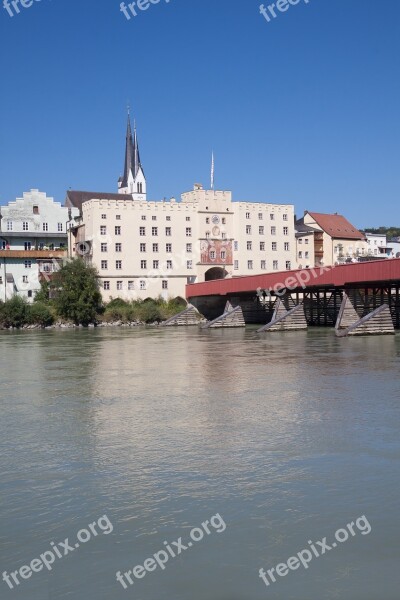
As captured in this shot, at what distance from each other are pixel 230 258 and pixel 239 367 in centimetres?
4698

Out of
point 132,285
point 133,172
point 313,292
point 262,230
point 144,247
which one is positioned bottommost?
point 313,292

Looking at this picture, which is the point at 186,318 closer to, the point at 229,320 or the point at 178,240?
the point at 229,320

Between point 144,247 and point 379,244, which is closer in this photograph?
point 144,247

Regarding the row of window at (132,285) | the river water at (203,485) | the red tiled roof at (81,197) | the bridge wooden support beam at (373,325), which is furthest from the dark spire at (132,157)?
the river water at (203,485)

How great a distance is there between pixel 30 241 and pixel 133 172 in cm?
4410

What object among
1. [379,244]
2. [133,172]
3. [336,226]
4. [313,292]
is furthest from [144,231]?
[379,244]

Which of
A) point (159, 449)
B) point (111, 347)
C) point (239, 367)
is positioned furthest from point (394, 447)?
point (111, 347)

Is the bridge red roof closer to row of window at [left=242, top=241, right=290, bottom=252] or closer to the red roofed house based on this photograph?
row of window at [left=242, top=241, right=290, bottom=252]

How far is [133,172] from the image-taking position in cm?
11088

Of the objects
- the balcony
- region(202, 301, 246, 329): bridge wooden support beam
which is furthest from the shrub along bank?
region(202, 301, 246, 329): bridge wooden support beam

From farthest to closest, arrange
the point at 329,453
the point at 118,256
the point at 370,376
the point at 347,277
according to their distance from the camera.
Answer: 1. the point at 118,256
2. the point at 347,277
3. the point at 370,376
4. the point at 329,453

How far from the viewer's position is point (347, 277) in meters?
42.3

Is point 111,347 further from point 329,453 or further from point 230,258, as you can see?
point 230,258

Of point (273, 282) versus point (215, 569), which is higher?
point (273, 282)
